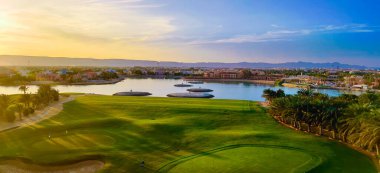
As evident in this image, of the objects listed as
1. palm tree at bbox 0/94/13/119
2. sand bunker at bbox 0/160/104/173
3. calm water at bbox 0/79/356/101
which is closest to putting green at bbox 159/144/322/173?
sand bunker at bbox 0/160/104/173

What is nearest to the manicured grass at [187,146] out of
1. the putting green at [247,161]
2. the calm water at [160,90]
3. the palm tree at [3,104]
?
the putting green at [247,161]

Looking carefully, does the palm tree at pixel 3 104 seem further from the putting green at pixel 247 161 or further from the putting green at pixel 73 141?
the putting green at pixel 247 161

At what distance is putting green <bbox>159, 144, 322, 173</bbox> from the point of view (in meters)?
29.2

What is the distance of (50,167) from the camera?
32.0 metres

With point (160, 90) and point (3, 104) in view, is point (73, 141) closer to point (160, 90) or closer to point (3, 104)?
point (3, 104)

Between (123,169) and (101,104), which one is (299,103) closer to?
(123,169)

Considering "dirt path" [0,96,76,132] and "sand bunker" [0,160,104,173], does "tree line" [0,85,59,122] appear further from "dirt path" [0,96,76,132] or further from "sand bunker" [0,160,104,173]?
"sand bunker" [0,160,104,173]

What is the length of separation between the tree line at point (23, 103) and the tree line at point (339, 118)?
138ft

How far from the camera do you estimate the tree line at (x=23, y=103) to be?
5309 cm

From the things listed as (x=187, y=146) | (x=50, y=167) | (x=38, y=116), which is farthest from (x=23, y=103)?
(x=187, y=146)

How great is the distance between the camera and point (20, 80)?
160625 millimetres

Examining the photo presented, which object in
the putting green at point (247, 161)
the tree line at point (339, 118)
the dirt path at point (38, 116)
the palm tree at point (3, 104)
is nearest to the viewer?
the putting green at point (247, 161)

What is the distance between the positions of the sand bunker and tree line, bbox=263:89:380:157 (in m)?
25.9

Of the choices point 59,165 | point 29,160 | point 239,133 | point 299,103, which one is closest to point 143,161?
point 59,165
